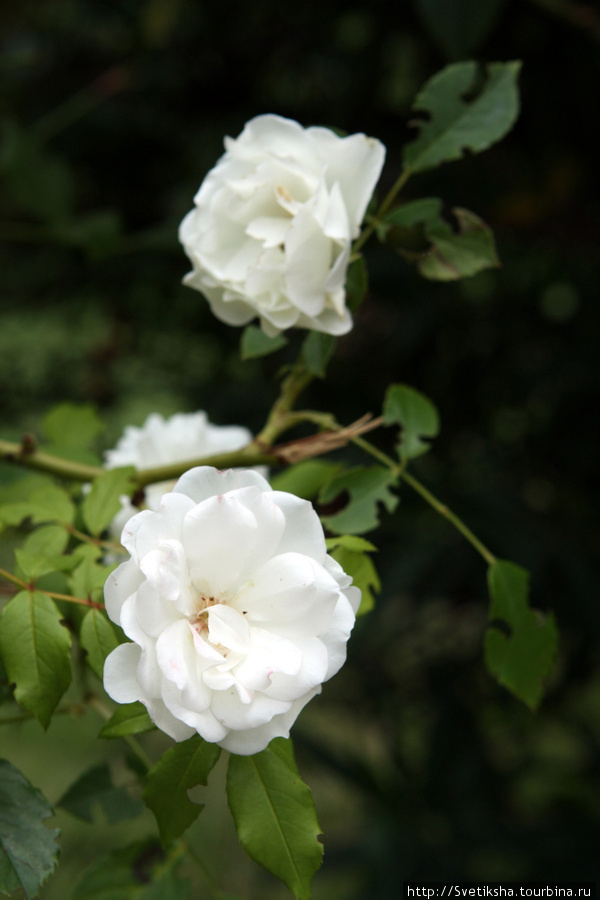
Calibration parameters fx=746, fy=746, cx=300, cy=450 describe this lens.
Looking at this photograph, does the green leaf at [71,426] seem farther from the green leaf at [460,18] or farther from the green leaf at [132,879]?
the green leaf at [460,18]

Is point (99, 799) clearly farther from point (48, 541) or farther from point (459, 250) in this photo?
point (459, 250)

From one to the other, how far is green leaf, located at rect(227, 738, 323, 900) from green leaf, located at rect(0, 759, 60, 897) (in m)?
→ 0.09

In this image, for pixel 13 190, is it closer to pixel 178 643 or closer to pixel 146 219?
pixel 146 219

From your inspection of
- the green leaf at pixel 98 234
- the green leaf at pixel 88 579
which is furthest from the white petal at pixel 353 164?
the green leaf at pixel 98 234

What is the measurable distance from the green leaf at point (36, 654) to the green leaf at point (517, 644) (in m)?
0.21

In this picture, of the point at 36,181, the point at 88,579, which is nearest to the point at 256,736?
the point at 88,579

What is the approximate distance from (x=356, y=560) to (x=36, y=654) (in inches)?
5.5

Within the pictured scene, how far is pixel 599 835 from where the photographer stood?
92cm

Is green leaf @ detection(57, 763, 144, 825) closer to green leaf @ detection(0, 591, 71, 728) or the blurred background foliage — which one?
green leaf @ detection(0, 591, 71, 728)

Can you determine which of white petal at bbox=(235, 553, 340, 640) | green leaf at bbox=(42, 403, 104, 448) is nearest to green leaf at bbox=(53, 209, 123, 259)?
green leaf at bbox=(42, 403, 104, 448)

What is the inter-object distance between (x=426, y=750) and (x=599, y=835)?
0.23m

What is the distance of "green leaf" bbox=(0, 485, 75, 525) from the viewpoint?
15.2 inches

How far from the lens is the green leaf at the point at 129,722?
0.28 meters

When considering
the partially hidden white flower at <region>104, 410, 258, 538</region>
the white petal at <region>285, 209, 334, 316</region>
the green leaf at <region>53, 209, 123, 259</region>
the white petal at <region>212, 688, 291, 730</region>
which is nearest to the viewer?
the white petal at <region>212, 688, 291, 730</region>
